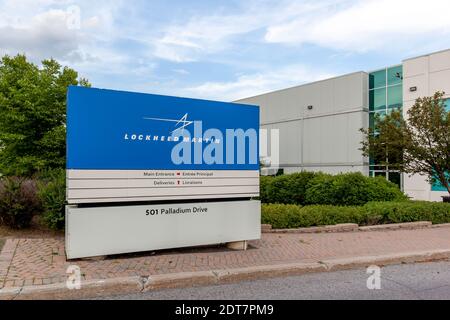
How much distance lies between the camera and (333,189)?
45.6 ft

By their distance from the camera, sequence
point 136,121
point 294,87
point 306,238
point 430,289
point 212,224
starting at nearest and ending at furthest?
point 430,289 → point 136,121 → point 212,224 → point 306,238 → point 294,87

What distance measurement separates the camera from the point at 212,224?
282 inches

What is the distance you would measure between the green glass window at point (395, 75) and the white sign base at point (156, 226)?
2653cm

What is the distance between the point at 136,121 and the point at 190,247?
2603 mm

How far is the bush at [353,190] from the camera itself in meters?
13.5

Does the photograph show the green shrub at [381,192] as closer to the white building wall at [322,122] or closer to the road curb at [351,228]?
the road curb at [351,228]

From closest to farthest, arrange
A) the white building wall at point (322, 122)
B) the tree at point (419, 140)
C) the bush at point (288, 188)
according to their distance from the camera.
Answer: the tree at point (419, 140)
the bush at point (288, 188)
the white building wall at point (322, 122)

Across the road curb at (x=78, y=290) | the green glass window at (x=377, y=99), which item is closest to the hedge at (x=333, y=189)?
the road curb at (x=78, y=290)

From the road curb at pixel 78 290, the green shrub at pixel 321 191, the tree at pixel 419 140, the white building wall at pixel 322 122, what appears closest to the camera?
the road curb at pixel 78 290

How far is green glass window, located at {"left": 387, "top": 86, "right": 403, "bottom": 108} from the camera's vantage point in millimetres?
29734

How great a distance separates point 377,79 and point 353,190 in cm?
2178

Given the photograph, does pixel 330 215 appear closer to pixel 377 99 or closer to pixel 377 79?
pixel 377 99
